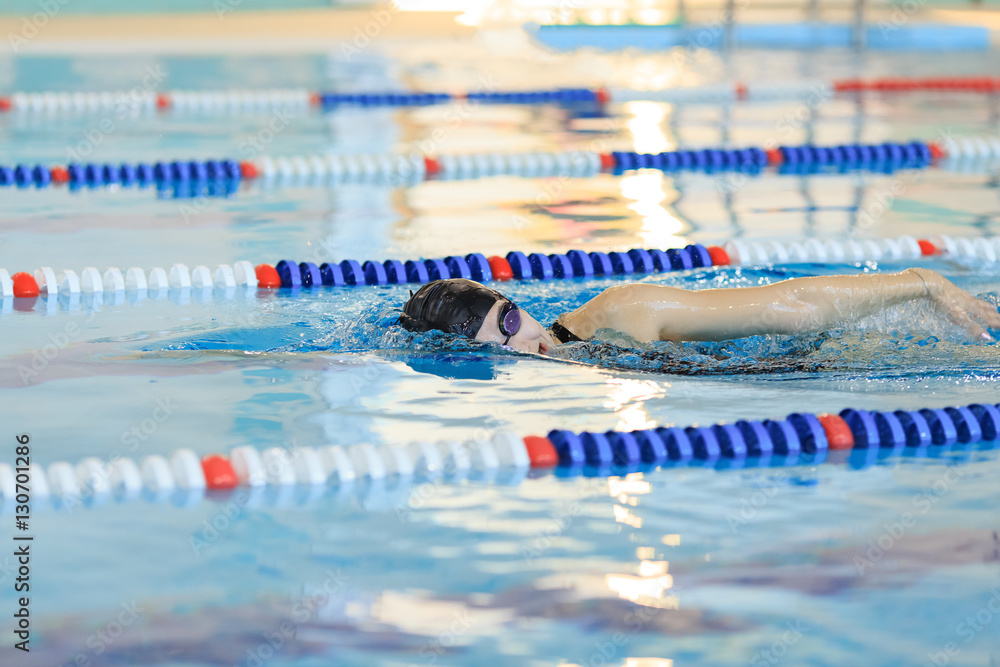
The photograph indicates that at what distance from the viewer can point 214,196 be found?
6.14 meters

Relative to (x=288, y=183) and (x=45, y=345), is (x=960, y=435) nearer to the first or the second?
(x=45, y=345)

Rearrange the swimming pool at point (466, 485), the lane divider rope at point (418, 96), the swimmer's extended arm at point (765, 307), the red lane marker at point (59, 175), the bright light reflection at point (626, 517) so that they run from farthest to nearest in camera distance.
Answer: the lane divider rope at point (418, 96) → the red lane marker at point (59, 175) → the swimmer's extended arm at point (765, 307) → the bright light reflection at point (626, 517) → the swimming pool at point (466, 485)

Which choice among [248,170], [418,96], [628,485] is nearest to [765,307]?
[628,485]

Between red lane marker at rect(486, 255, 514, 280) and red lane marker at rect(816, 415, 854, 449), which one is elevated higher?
red lane marker at rect(486, 255, 514, 280)

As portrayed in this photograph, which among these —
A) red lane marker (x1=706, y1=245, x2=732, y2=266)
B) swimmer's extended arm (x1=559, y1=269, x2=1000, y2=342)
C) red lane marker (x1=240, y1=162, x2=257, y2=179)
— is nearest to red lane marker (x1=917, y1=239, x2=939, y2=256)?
red lane marker (x1=706, y1=245, x2=732, y2=266)

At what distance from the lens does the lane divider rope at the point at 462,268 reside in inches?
178

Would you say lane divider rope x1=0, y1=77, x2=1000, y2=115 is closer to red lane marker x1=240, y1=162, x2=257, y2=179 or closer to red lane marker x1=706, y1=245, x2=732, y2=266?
red lane marker x1=240, y1=162, x2=257, y2=179

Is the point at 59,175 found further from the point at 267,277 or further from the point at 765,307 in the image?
the point at 765,307

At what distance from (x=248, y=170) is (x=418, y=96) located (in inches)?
115

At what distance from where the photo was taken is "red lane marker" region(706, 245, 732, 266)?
4930 millimetres

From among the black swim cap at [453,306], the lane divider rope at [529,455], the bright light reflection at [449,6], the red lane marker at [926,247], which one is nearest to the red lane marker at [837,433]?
the lane divider rope at [529,455]

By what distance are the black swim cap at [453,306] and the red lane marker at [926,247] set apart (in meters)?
2.43

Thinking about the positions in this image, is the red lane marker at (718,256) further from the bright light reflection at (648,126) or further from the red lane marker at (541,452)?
the bright light reflection at (648,126)

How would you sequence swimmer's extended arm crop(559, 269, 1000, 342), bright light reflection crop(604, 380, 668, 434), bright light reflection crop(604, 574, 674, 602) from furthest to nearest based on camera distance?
swimmer's extended arm crop(559, 269, 1000, 342) < bright light reflection crop(604, 380, 668, 434) < bright light reflection crop(604, 574, 674, 602)
